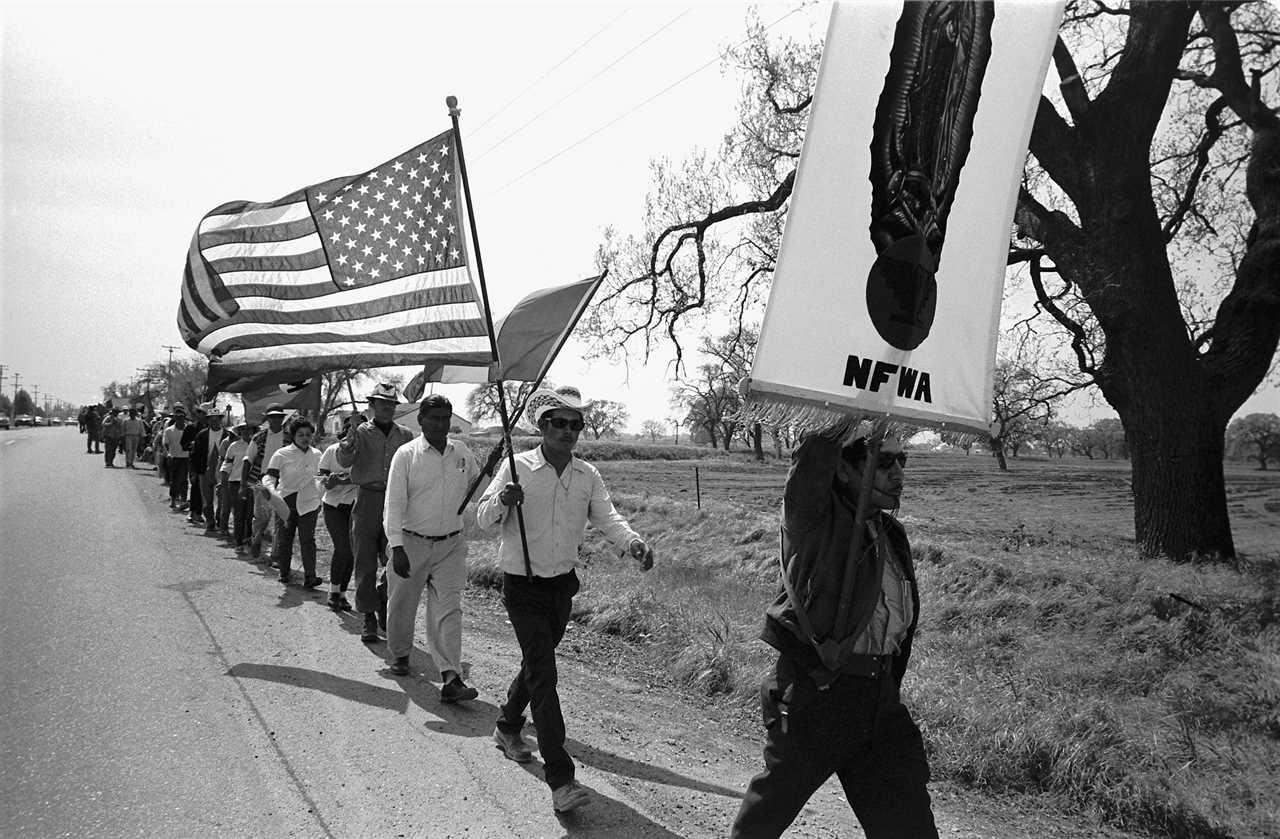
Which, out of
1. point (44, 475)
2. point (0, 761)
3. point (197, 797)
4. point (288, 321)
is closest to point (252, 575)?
point (288, 321)

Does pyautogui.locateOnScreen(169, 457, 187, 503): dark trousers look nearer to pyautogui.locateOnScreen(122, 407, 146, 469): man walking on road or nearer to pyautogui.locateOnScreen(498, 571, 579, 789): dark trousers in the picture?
pyautogui.locateOnScreen(122, 407, 146, 469): man walking on road

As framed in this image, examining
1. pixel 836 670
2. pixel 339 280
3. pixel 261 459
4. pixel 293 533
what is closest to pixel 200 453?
pixel 261 459

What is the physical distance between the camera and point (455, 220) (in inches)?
234

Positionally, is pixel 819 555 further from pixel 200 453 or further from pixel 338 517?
pixel 200 453

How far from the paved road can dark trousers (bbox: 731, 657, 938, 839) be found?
4.00 feet

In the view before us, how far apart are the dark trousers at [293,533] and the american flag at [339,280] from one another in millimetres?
3022

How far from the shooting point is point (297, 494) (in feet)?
31.4

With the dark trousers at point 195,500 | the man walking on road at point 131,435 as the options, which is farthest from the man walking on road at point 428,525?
the man walking on road at point 131,435

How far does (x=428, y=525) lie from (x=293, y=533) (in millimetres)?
4597

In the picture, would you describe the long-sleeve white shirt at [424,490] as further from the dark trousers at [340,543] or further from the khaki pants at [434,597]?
the dark trousers at [340,543]

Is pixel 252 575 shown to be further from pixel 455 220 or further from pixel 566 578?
pixel 566 578

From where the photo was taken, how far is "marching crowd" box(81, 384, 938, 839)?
273cm

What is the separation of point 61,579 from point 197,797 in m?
6.41

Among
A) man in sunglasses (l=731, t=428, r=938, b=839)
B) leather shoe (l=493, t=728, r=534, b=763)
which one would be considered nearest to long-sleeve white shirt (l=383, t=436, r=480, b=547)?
leather shoe (l=493, t=728, r=534, b=763)
